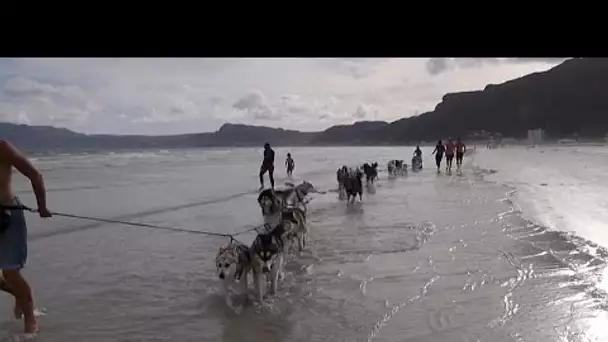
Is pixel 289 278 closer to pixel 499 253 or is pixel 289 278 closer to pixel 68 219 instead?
pixel 499 253

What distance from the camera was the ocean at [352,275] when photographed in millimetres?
3648

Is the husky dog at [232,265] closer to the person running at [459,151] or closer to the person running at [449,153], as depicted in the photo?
the person running at [449,153]

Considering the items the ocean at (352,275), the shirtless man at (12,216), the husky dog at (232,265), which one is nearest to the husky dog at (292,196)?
the ocean at (352,275)

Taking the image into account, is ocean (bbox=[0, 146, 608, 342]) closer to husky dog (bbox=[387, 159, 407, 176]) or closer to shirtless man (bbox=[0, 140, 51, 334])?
shirtless man (bbox=[0, 140, 51, 334])

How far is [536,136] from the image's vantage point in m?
46.8

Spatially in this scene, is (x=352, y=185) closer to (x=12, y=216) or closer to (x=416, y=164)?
(x=12, y=216)

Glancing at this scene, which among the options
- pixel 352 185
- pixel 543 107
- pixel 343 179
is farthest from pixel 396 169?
pixel 543 107

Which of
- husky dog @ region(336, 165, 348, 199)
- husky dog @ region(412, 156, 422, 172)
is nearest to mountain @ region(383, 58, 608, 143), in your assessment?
husky dog @ region(412, 156, 422, 172)

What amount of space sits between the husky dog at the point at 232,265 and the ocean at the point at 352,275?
19 centimetres

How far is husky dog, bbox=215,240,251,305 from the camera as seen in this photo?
12.9 feet

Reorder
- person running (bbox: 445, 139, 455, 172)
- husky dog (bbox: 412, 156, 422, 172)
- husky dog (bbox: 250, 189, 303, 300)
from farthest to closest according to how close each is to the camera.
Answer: husky dog (bbox: 412, 156, 422, 172) → person running (bbox: 445, 139, 455, 172) → husky dog (bbox: 250, 189, 303, 300)

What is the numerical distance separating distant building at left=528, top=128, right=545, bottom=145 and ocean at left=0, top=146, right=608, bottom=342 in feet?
126
